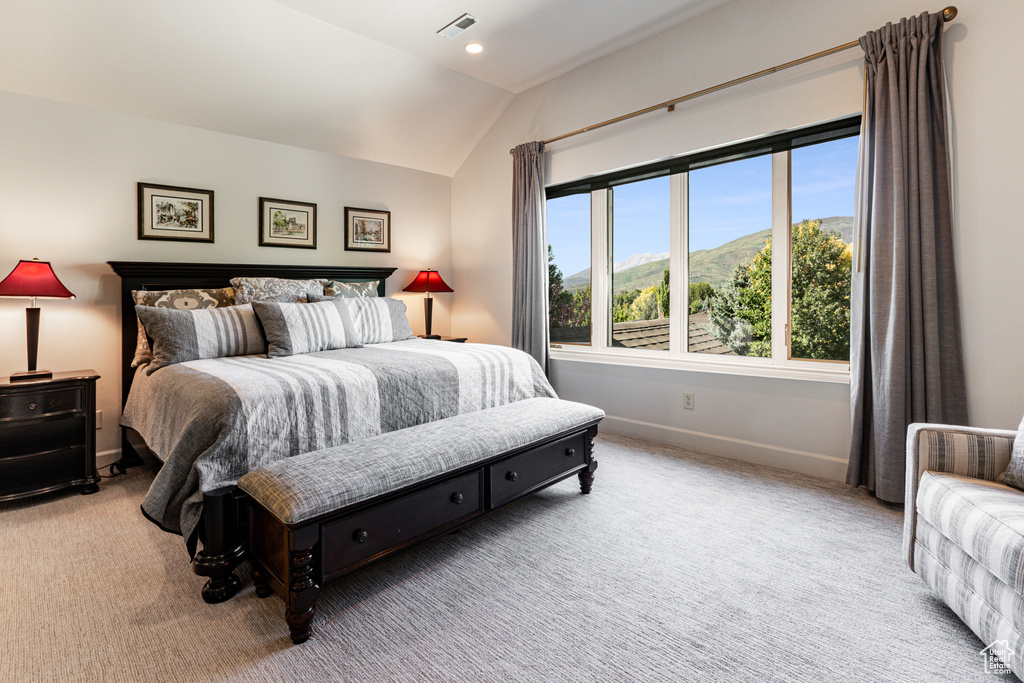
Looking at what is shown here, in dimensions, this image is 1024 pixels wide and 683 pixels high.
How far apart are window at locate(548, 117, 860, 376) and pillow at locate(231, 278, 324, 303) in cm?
201

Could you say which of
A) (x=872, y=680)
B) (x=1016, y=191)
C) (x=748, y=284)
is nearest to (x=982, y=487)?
(x=872, y=680)

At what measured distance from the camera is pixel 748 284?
3240 mm

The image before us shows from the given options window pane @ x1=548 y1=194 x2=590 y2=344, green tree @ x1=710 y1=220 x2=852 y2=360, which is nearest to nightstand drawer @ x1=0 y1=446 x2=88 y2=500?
window pane @ x1=548 y1=194 x2=590 y2=344

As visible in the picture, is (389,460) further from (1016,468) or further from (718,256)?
(718,256)

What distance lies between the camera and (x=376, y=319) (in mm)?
3320

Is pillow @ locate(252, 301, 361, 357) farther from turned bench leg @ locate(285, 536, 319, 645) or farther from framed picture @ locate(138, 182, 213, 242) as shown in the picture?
turned bench leg @ locate(285, 536, 319, 645)

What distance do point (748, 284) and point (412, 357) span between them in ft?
7.14

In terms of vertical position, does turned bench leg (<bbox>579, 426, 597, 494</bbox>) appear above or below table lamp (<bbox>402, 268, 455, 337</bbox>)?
below

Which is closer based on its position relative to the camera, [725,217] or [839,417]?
[839,417]

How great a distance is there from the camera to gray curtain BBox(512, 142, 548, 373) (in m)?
4.07

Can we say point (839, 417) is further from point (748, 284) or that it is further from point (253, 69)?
point (253, 69)

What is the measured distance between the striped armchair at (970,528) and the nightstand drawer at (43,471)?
148 inches

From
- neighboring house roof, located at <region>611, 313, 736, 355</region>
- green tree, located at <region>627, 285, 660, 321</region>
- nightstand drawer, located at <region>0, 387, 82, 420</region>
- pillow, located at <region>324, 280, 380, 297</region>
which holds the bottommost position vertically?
nightstand drawer, located at <region>0, 387, 82, 420</region>

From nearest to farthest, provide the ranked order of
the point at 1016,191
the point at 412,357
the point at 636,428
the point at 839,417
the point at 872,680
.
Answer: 1. the point at 872,680
2. the point at 1016,191
3. the point at 412,357
4. the point at 839,417
5. the point at 636,428
